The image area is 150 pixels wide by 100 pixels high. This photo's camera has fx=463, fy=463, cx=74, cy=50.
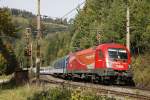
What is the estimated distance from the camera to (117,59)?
114 ft

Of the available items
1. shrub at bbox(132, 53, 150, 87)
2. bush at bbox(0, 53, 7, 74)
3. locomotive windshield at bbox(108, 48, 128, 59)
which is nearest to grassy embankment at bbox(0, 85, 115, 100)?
locomotive windshield at bbox(108, 48, 128, 59)

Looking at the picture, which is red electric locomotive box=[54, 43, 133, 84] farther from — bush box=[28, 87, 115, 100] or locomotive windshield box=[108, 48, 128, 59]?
bush box=[28, 87, 115, 100]

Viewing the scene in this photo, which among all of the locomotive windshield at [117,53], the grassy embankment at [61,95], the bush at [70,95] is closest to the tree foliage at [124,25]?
the locomotive windshield at [117,53]

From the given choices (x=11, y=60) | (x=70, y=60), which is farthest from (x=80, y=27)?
(x=70, y=60)

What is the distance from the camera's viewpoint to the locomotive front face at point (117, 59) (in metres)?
34.5

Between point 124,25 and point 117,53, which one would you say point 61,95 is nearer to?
point 117,53

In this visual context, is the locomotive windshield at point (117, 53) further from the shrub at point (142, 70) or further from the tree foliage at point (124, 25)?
the tree foliage at point (124, 25)

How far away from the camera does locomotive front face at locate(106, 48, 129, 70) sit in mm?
34469

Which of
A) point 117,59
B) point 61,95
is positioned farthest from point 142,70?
point 61,95

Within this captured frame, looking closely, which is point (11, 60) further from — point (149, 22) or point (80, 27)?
point (149, 22)

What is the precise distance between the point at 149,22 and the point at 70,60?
1168 centimetres

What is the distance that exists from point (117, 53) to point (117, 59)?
1.64 feet

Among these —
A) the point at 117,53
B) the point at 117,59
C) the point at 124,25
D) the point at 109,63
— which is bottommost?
the point at 109,63

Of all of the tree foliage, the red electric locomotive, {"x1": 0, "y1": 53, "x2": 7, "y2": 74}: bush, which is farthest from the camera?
{"x1": 0, "y1": 53, "x2": 7, "y2": 74}: bush
